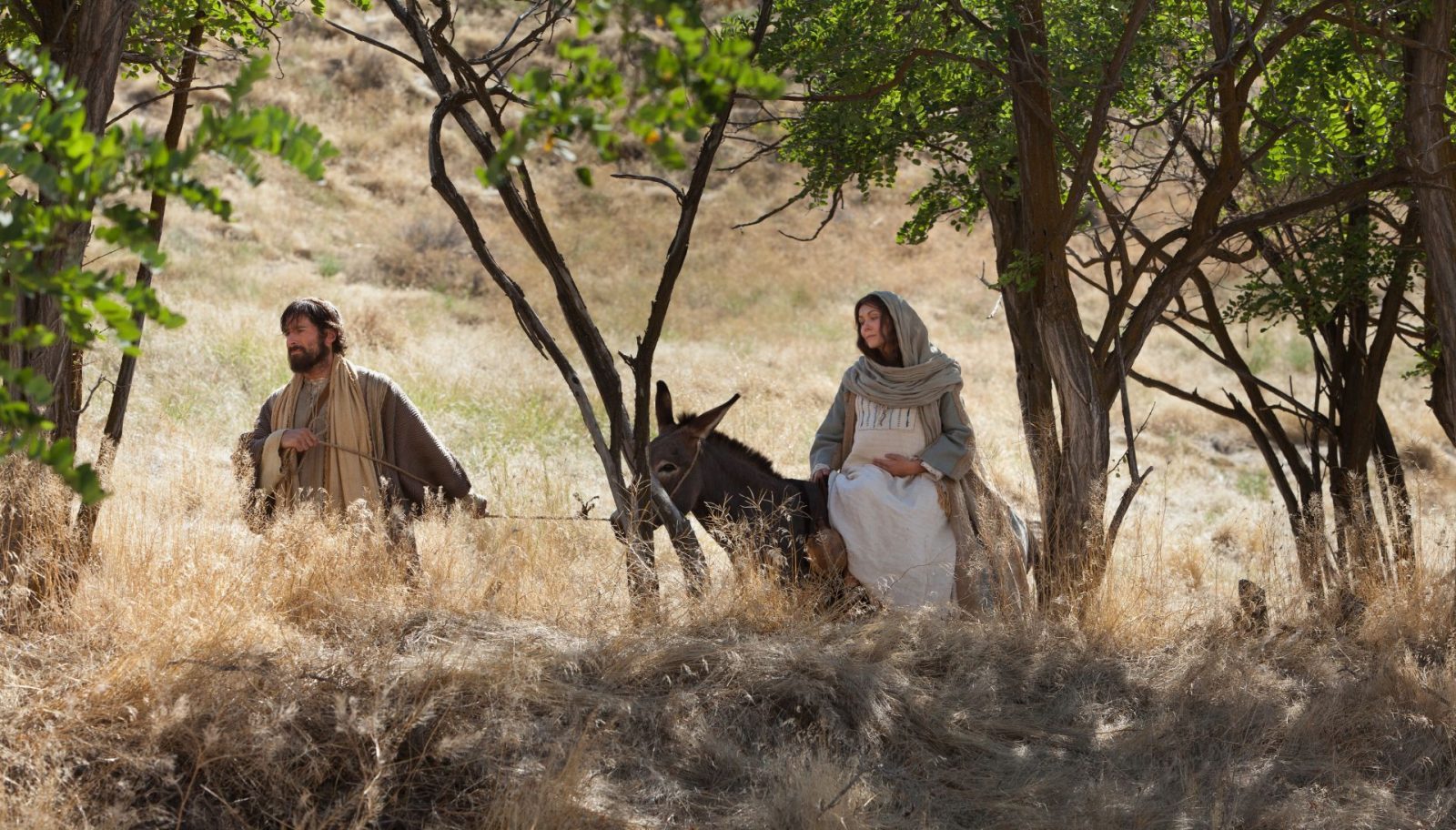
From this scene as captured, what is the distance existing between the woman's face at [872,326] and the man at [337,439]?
7.26ft

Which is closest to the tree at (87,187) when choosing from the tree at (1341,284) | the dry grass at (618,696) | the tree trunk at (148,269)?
the dry grass at (618,696)

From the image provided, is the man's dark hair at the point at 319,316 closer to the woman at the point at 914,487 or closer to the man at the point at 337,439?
the man at the point at 337,439

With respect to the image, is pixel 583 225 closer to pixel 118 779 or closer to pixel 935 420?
pixel 935 420

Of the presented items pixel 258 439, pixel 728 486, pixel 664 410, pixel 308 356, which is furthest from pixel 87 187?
pixel 728 486

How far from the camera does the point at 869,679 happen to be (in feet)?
17.3

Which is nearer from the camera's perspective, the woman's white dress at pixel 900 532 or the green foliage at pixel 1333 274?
the woman's white dress at pixel 900 532

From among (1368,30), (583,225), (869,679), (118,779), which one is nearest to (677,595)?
(869,679)

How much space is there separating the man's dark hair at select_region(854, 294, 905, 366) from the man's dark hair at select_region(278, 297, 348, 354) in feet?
8.69

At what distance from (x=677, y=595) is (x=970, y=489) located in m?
1.78

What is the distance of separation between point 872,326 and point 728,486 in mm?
1150

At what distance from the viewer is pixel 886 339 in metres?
7.18

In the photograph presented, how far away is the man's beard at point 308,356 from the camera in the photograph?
6453 mm

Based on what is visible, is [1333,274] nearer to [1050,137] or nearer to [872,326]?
[1050,137]

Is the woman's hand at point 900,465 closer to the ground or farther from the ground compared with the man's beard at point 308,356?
closer to the ground
